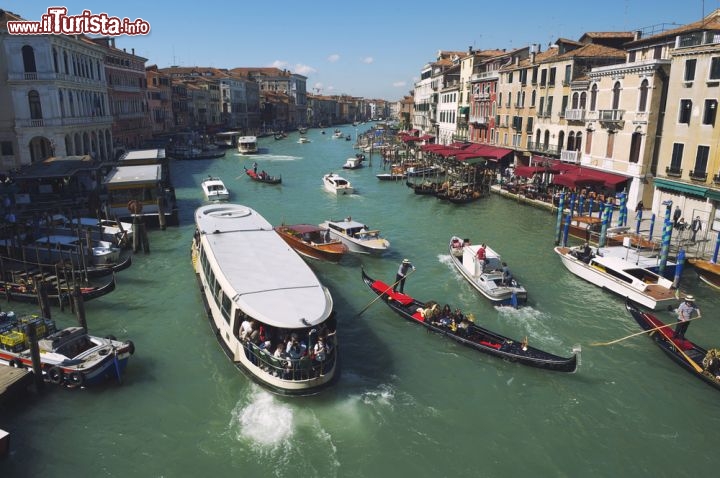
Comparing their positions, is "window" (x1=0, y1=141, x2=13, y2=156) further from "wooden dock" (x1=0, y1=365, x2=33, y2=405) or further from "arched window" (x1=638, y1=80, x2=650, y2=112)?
"arched window" (x1=638, y1=80, x2=650, y2=112)

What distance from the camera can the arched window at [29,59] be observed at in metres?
38.0

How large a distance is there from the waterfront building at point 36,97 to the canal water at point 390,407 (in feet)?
83.4

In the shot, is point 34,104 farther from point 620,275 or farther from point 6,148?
point 620,275

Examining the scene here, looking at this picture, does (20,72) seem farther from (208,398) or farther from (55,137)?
(208,398)

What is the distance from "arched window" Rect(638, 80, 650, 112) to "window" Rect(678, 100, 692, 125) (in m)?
3.08

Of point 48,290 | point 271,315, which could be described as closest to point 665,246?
point 271,315

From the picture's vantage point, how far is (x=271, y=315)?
12.8m

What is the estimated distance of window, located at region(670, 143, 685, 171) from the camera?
28.2 metres

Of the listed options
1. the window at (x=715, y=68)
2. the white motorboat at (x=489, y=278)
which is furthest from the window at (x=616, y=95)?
the white motorboat at (x=489, y=278)

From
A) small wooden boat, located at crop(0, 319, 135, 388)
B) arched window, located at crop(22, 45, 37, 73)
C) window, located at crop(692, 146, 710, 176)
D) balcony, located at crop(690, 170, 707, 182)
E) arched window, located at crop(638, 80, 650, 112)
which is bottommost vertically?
small wooden boat, located at crop(0, 319, 135, 388)

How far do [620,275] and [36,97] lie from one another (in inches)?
1585

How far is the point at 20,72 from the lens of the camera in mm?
37875

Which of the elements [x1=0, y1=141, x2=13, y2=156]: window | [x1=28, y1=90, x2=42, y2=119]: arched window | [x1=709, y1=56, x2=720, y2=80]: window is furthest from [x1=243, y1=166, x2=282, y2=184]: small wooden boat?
[x1=709, y1=56, x2=720, y2=80]: window

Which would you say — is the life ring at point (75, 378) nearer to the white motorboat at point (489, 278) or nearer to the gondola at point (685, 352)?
the white motorboat at point (489, 278)
